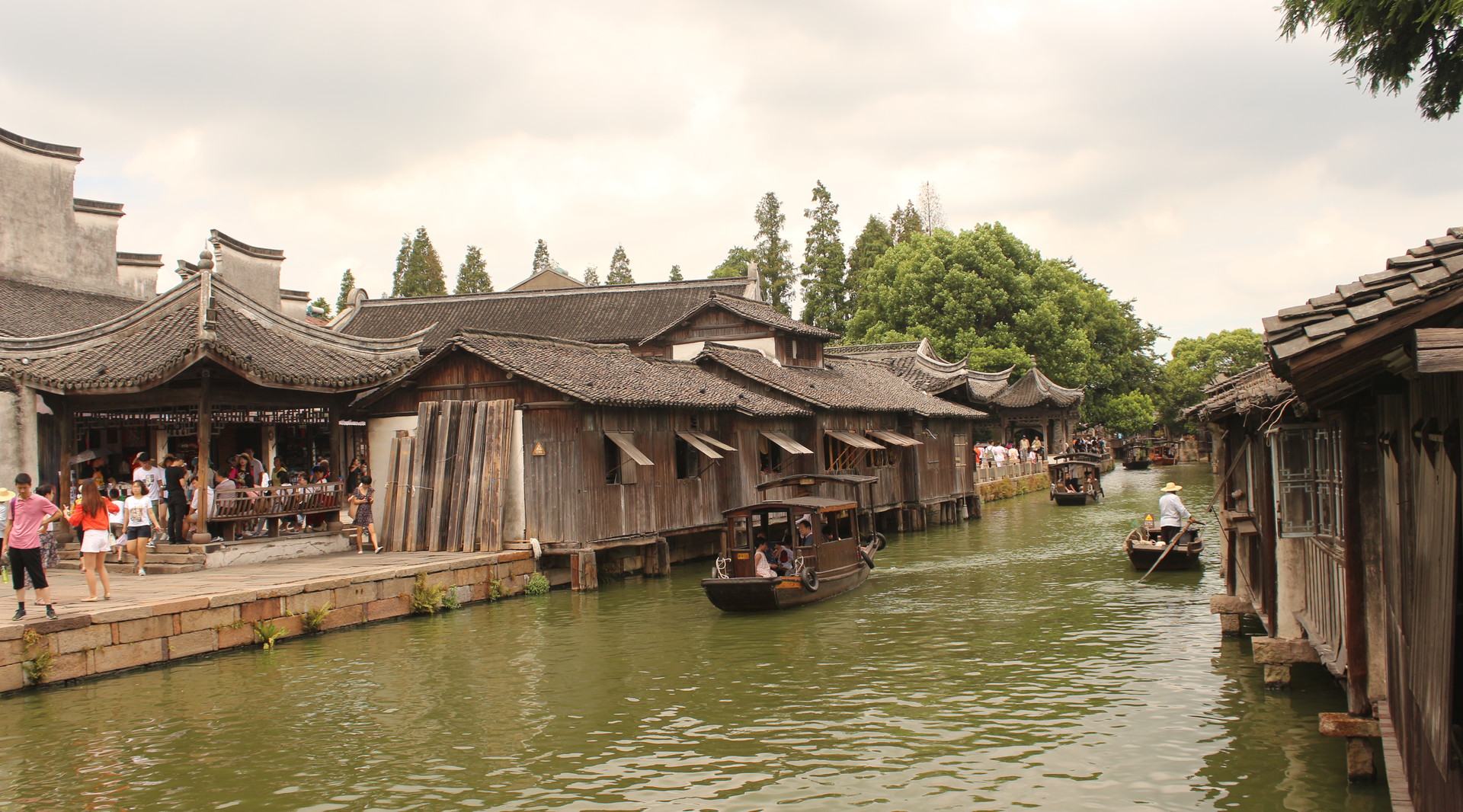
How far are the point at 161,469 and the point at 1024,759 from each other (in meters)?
16.3

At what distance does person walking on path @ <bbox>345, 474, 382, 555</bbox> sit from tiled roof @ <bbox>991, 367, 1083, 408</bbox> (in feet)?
104

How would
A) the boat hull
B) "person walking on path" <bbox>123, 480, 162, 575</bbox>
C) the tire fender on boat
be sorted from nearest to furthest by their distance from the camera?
the boat hull < "person walking on path" <bbox>123, 480, 162, 575</bbox> < the tire fender on boat

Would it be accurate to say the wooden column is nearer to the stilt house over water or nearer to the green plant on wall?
the green plant on wall

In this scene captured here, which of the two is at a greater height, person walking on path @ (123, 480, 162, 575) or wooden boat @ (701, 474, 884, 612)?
person walking on path @ (123, 480, 162, 575)

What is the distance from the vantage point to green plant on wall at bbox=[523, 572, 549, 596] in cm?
1908

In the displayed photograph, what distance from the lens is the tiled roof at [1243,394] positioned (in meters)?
9.16

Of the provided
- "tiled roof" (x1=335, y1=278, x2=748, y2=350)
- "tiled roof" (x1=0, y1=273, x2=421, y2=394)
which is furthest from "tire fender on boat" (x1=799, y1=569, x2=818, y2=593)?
"tiled roof" (x1=335, y1=278, x2=748, y2=350)

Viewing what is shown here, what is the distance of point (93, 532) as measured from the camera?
13.6m

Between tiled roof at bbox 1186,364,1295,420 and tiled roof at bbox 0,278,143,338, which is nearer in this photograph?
tiled roof at bbox 1186,364,1295,420

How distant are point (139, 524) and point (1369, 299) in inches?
658

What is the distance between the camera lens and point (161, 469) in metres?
19.4

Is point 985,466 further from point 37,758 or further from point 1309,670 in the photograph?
point 37,758

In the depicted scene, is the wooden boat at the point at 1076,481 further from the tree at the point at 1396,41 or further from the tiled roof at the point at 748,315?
the tree at the point at 1396,41

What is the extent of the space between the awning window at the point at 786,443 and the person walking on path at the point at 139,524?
43.2 ft
